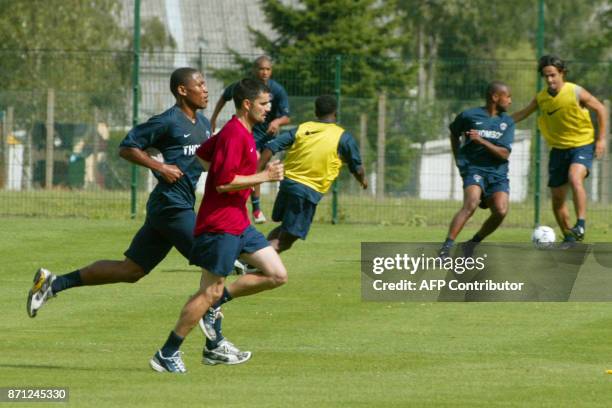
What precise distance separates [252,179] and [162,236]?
1.78 m

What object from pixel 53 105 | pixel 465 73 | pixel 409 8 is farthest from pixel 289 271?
pixel 409 8

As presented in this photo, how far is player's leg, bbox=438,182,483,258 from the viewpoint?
15.6m

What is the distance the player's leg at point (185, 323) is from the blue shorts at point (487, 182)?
7.12 m

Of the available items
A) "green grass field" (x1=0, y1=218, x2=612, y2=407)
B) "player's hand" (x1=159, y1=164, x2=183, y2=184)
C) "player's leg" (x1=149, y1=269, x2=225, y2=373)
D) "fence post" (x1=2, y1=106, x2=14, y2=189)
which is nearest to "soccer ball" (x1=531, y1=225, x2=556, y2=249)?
"green grass field" (x1=0, y1=218, x2=612, y2=407)

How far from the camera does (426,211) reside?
23.0m

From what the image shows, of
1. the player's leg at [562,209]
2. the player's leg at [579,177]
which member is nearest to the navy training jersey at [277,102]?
the player's leg at [562,209]

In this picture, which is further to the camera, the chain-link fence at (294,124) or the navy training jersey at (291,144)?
the chain-link fence at (294,124)

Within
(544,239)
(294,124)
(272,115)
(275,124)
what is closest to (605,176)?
(294,124)

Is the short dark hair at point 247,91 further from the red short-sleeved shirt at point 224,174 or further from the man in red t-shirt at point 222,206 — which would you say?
the red short-sleeved shirt at point 224,174

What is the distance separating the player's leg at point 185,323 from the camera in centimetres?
909

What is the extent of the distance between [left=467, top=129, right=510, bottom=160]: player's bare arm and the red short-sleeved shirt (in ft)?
22.5

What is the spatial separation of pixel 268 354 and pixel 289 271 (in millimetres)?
5650

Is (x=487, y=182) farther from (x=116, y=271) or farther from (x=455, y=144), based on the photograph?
(x=116, y=271)

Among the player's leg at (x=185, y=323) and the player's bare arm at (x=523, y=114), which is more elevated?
the player's bare arm at (x=523, y=114)
